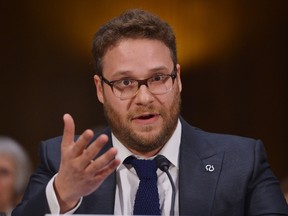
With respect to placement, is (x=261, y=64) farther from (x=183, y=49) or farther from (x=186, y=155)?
(x=186, y=155)

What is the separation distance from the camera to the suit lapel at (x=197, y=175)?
1.84 metres

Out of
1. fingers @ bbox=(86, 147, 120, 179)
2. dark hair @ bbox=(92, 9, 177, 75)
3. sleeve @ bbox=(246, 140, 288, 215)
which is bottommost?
sleeve @ bbox=(246, 140, 288, 215)

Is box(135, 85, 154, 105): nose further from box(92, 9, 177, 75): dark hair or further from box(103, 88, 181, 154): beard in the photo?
box(92, 9, 177, 75): dark hair

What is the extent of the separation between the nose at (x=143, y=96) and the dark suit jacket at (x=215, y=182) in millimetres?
236

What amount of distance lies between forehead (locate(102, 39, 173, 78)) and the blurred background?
2.38m

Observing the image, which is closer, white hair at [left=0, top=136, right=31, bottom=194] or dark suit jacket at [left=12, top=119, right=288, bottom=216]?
dark suit jacket at [left=12, top=119, right=288, bottom=216]

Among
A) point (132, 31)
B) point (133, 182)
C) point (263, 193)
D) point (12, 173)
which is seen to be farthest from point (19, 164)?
point (263, 193)

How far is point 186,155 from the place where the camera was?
6.36 ft

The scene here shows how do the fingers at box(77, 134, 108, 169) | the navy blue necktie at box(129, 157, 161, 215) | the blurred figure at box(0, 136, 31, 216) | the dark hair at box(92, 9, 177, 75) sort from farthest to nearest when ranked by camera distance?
the blurred figure at box(0, 136, 31, 216) < the dark hair at box(92, 9, 177, 75) < the navy blue necktie at box(129, 157, 161, 215) < the fingers at box(77, 134, 108, 169)

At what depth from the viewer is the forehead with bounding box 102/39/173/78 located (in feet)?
6.05

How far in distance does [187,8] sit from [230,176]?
101 inches

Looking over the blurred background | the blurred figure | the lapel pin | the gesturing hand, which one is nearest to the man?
the lapel pin

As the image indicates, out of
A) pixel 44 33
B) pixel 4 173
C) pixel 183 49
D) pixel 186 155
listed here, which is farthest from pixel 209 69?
pixel 186 155

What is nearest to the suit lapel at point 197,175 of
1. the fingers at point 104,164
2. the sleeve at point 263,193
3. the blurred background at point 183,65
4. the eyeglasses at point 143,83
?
the sleeve at point 263,193
